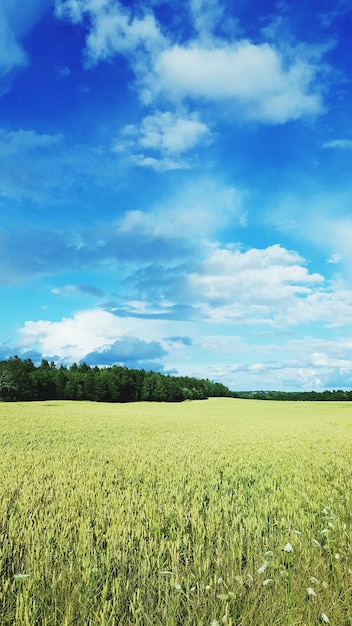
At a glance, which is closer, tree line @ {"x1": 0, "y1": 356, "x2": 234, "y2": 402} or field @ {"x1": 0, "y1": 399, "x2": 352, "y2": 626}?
field @ {"x1": 0, "y1": 399, "x2": 352, "y2": 626}

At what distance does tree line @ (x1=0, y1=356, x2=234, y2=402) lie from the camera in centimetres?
10362

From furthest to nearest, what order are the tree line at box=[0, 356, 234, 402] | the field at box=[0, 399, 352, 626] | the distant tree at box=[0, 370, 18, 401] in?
the tree line at box=[0, 356, 234, 402] → the distant tree at box=[0, 370, 18, 401] → the field at box=[0, 399, 352, 626]

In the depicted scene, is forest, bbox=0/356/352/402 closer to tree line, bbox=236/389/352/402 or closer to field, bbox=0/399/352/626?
tree line, bbox=236/389/352/402

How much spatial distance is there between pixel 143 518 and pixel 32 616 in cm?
270

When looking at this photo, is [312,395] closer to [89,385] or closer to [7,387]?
[89,385]

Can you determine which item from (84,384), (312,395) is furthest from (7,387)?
(312,395)

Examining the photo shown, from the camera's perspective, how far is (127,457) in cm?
1248

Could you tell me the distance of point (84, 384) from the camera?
109m

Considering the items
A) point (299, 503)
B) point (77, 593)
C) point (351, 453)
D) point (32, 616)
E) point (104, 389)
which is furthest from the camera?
point (104, 389)

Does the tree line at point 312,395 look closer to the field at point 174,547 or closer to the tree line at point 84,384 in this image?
the tree line at point 84,384

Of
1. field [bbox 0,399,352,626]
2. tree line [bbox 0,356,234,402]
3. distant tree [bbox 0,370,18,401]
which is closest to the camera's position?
field [bbox 0,399,352,626]

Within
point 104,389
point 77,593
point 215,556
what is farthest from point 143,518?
point 104,389

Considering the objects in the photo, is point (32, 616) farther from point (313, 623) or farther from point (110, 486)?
point (110, 486)

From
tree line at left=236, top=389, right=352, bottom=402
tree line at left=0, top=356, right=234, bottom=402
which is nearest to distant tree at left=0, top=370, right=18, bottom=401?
tree line at left=0, top=356, right=234, bottom=402
